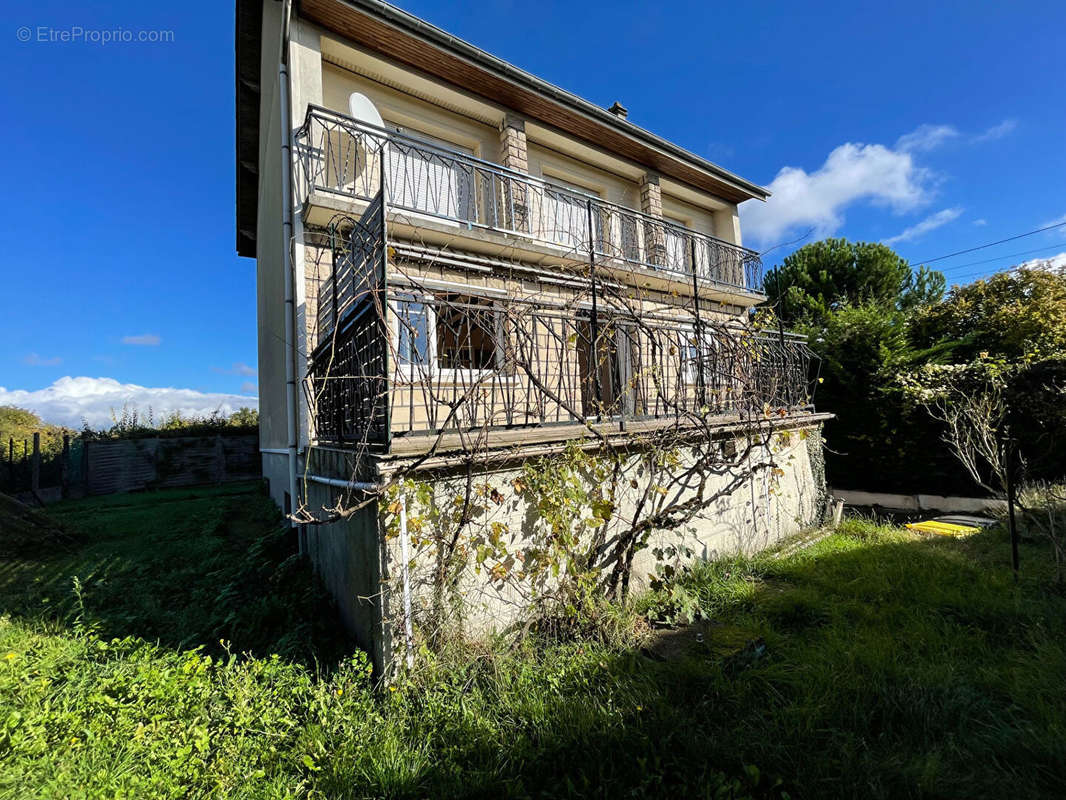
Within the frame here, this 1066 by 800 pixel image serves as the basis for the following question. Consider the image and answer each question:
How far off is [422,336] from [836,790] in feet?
17.3

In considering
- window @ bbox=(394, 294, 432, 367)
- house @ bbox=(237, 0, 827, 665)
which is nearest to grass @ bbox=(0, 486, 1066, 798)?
house @ bbox=(237, 0, 827, 665)

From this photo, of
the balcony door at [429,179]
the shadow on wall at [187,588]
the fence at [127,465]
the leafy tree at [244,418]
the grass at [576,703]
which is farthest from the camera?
the leafy tree at [244,418]

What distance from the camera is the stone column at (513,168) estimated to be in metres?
7.34

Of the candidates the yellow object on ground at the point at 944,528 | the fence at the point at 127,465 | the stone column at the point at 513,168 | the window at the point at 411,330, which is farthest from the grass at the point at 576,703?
the fence at the point at 127,465

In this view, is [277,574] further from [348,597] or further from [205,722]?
[205,722]

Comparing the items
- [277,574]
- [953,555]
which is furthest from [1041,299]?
[277,574]

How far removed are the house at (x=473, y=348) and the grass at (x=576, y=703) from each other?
470mm

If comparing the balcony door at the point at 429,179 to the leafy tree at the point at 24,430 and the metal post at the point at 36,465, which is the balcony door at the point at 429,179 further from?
the leafy tree at the point at 24,430

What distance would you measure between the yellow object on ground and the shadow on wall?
23.9 feet

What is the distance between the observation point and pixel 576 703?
91.6 inches

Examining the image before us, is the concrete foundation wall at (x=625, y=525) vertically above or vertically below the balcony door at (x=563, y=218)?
below

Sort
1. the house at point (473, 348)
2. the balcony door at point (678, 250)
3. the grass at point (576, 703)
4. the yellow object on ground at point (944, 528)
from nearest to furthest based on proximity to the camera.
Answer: the grass at point (576, 703)
the house at point (473, 348)
the yellow object on ground at point (944, 528)
the balcony door at point (678, 250)

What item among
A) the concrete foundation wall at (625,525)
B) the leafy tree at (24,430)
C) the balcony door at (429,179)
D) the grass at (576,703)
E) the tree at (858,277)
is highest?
the tree at (858,277)

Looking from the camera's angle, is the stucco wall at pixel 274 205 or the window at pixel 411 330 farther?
the stucco wall at pixel 274 205
